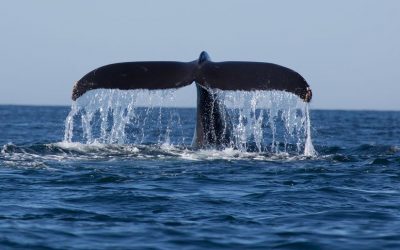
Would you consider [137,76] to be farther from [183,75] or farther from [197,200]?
[197,200]

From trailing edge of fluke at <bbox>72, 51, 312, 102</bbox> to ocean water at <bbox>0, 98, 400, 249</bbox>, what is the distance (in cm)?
107

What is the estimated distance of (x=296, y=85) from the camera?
11406mm

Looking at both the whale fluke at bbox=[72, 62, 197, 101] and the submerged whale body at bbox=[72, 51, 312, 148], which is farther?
the whale fluke at bbox=[72, 62, 197, 101]

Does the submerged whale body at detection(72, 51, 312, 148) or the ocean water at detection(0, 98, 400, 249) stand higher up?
the submerged whale body at detection(72, 51, 312, 148)

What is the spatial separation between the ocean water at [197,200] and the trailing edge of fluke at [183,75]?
1.07 metres

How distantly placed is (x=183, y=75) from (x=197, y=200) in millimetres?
3209

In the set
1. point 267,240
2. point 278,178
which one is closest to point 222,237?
point 267,240

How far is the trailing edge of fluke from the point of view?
1191 centimetres

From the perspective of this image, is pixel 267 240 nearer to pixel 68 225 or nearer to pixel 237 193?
pixel 68 225

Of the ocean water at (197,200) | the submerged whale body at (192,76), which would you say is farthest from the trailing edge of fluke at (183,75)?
the ocean water at (197,200)

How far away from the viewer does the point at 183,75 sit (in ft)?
40.8

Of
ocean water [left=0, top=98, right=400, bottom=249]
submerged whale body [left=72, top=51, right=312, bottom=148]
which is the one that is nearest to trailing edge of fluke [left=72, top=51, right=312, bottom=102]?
submerged whale body [left=72, top=51, right=312, bottom=148]

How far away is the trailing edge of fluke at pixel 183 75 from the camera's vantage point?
1191cm

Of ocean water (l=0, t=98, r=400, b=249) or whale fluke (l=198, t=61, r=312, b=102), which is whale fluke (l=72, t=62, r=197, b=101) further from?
ocean water (l=0, t=98, r=400, b=249)
